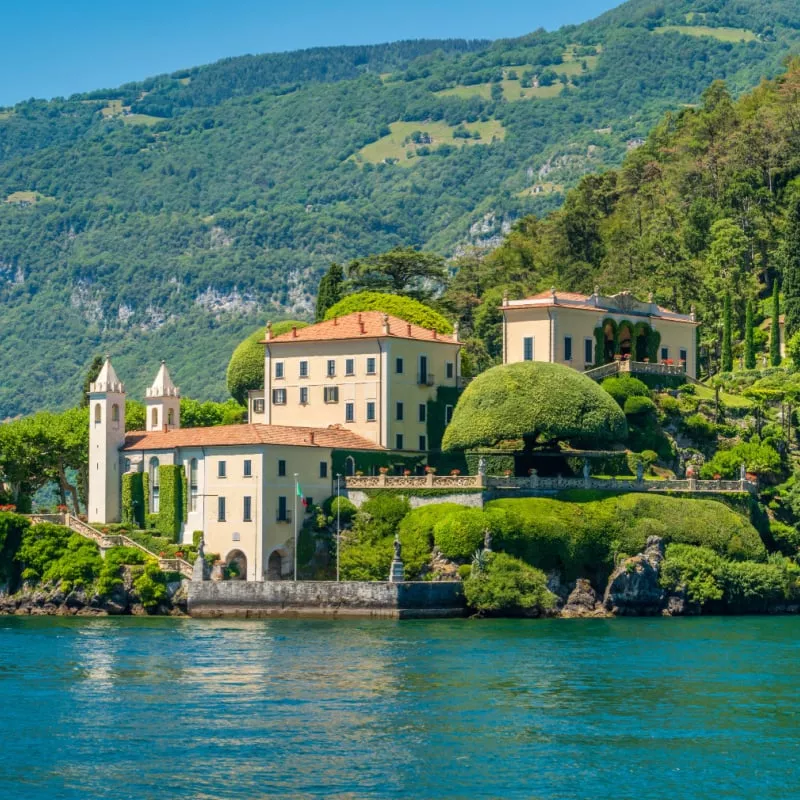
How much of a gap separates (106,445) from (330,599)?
62.9 ft

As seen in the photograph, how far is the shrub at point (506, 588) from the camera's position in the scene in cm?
8625

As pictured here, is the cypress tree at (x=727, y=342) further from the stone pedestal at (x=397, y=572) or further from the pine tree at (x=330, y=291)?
the stone pedestal at (x=397, y=572)

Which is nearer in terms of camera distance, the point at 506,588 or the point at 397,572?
the point at 397,572

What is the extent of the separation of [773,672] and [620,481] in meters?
26.8

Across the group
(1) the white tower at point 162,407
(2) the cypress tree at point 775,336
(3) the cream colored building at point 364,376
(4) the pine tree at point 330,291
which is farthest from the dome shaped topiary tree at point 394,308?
(2) the cypress tree at point 775,336

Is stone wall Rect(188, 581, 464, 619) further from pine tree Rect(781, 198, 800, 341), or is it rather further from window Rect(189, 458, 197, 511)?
pine tree Rect(781, 198, 800, 341)

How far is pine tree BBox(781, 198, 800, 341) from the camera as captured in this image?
126 meters

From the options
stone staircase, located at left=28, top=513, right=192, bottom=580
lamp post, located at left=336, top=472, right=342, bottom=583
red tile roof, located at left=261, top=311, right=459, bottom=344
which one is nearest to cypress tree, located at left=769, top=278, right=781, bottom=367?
red tile roof, located at left=261, top=311, right=459, bottom=344

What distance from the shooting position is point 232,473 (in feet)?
306

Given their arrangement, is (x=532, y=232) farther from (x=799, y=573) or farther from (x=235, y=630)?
(x=235, y=630)

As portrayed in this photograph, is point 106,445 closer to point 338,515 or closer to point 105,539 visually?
point 105,539

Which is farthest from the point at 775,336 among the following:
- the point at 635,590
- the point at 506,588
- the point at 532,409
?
the point at 506,588

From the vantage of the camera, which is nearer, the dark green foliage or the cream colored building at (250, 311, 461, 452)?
the cream colored building at (250, 311, 461, 452)

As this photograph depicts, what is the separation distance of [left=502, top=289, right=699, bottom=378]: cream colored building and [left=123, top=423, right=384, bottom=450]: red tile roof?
441 inches
